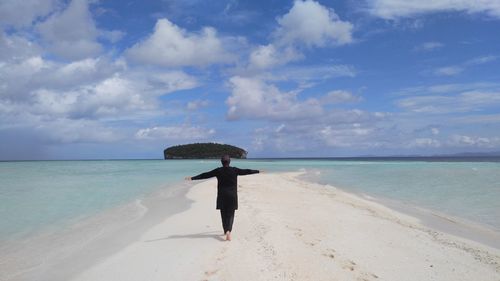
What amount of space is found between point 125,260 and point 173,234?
2.56 m

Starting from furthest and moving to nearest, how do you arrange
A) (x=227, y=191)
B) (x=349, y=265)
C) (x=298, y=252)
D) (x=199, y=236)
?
(x=199, y=236), (x=227, y=191), (x=298, y=252), (x=349, y=265)

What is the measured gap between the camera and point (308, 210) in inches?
596

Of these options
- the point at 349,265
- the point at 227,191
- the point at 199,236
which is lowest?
the point at 349,265

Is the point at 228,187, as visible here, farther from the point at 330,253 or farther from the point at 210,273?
the point at 210,273

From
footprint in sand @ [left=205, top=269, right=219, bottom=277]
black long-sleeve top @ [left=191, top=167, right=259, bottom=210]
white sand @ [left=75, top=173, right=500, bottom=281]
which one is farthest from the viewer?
black long-sleeve top @ [left=191, top=167, right=259, bottom=210]

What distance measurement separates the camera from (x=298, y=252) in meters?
8.60

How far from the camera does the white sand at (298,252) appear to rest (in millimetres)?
7414

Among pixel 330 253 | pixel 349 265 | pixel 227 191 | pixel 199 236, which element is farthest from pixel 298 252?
pixel 199 236

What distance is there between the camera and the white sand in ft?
24.3

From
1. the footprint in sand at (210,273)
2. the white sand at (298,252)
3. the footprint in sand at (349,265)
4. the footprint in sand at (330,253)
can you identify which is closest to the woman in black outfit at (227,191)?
the white sand at (298,252)

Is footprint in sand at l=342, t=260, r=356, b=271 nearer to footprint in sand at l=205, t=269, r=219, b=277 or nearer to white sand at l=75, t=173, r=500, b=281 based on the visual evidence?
white sand at l=75, t=173, r=500, b=281

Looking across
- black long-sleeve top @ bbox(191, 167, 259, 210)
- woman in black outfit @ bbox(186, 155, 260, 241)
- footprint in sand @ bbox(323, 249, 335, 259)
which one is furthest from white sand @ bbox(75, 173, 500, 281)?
black long-sleeve top @ bbox(191, 167, 259, 210)

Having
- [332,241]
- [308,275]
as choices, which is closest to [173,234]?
[332,241]

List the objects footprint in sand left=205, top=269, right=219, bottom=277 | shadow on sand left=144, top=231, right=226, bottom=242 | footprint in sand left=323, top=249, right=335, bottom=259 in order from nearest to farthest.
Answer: footprint in sand left=205, top=269, right=219, bottom=277 < footprint in sand left=323, top=249, right=335, bottom=259 < shadow on sand left=144, top=231, right=226, bottom=242
